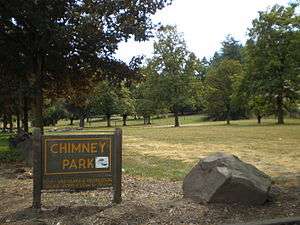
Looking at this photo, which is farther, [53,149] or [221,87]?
[221,87]

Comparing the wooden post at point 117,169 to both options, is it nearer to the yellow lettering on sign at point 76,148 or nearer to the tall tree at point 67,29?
the yellow lettering on sign at point 76,148

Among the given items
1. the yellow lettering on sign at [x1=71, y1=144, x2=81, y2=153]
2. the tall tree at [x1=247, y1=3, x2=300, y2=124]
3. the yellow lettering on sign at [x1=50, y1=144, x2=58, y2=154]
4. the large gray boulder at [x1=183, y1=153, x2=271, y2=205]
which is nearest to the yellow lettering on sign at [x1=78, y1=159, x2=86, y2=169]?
the yellow lettering on sign at [x1=71, y1=144, x2=81, y2=153]

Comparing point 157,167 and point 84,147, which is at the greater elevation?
point 84,147

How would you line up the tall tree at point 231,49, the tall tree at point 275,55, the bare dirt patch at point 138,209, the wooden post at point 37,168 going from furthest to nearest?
1. the tall tree at point 231,49
2. the tall tree at point 275,55
3. the wooden post at point 37,168
4. the bare dirt patch at point 138,209

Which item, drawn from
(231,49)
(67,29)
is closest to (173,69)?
(67,29)

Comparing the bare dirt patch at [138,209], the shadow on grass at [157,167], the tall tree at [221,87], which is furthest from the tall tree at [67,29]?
the tall tree at [221,87]

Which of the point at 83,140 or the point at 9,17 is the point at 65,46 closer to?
the point at 9,17

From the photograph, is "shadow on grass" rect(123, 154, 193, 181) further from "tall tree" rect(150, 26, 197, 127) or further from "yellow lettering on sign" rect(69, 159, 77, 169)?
"tall tree" rect(150, 26, 197, 127)

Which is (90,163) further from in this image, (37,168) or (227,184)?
(227,184)

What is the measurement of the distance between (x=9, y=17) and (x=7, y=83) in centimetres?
224

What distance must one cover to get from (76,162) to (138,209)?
1.37 metres

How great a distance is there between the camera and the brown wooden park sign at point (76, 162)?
859cm

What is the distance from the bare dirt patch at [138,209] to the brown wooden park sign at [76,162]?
0.37 m

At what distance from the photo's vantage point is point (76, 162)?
868 centimetres
